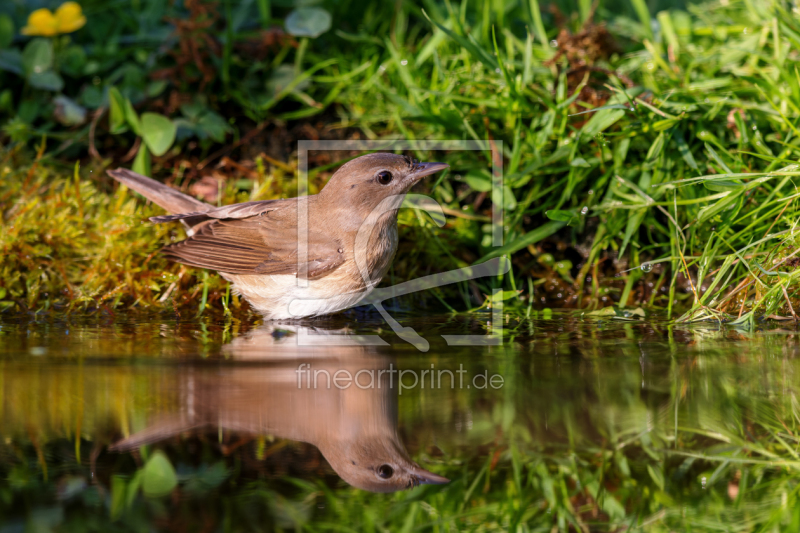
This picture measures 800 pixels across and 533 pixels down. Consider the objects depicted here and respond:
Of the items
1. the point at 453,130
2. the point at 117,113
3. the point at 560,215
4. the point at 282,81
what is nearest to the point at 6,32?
the point at 117,113

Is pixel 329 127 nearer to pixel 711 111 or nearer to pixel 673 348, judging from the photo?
pixel 711 111

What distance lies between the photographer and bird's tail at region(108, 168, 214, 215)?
16.2 ft

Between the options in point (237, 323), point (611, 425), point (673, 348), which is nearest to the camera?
point (611, 425)

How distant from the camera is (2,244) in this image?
465 centimetres

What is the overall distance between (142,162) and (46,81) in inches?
46.3

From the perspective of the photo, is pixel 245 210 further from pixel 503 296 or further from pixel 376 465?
pixel 376 465

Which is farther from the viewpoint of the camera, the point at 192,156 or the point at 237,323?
the point at 192,156

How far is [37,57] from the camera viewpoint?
5902mm

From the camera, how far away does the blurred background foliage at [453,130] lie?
183 inches

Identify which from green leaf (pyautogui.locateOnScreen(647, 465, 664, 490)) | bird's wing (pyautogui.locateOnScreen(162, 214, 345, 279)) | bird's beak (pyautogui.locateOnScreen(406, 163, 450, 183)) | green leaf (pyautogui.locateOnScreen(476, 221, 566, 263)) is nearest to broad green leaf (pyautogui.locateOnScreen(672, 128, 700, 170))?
green leaf (pyautogui.locateOnScreen(476, 221, 566, 263))

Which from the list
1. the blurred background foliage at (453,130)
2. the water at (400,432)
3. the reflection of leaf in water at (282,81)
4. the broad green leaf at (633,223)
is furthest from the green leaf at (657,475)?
the reflection of leaf in water at (282,81)

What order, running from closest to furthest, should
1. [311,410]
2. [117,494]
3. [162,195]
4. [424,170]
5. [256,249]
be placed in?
[117,494], [311,410], [424,170], [256,249], [162,195]

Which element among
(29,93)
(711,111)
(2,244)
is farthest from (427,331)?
(29,93)

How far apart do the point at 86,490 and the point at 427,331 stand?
2148 millimetres
